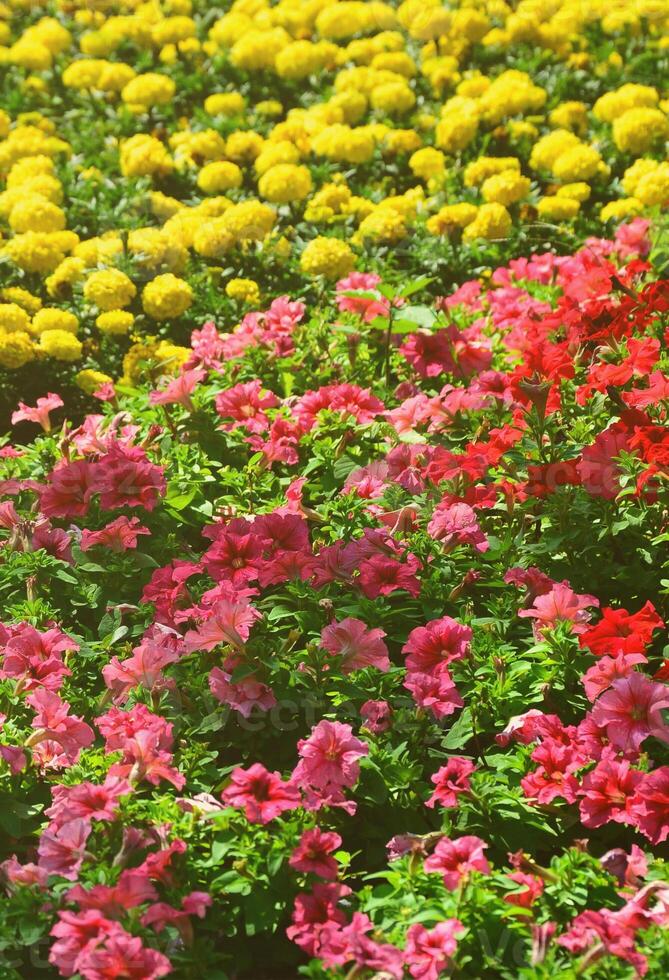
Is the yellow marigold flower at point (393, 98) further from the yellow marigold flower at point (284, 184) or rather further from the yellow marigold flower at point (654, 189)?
the yellow marigold flower at point (654, 189)

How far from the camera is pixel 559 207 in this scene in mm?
4945

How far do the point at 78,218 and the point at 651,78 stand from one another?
281 cm

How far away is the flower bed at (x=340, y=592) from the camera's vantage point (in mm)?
2141

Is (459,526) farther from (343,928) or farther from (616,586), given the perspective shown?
(343,928)

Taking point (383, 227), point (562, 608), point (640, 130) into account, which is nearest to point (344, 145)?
point (383, 227)

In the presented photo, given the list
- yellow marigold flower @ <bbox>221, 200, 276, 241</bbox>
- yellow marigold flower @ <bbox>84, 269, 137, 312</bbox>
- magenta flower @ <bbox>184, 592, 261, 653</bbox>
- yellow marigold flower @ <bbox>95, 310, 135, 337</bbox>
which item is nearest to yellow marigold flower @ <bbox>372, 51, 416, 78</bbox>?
yellow marigold flower @ <bbox>221, 200, 276, 241</bbox>

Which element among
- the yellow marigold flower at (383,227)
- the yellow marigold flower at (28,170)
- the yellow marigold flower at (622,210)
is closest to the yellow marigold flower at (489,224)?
the yellow marigold flower at (383,227)

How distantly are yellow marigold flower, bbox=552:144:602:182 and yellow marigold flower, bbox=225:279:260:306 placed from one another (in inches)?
58.5

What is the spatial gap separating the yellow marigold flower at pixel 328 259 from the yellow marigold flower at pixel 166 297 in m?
0.46

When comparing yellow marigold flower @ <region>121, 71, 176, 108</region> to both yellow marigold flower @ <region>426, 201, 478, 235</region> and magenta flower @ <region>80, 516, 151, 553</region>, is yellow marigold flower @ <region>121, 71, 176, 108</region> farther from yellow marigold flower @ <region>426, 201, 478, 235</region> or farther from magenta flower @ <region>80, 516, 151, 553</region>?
A: magenta flower @ <region>80, 516, 151, 553</region>

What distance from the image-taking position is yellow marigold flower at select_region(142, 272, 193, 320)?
449 centimetres

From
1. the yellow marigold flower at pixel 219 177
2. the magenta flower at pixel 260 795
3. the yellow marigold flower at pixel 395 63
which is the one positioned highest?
the yellow marigold flower at pixel 395 63

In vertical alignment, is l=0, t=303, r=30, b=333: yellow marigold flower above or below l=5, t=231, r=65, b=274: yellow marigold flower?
below

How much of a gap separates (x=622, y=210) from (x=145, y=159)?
7.01 feet
